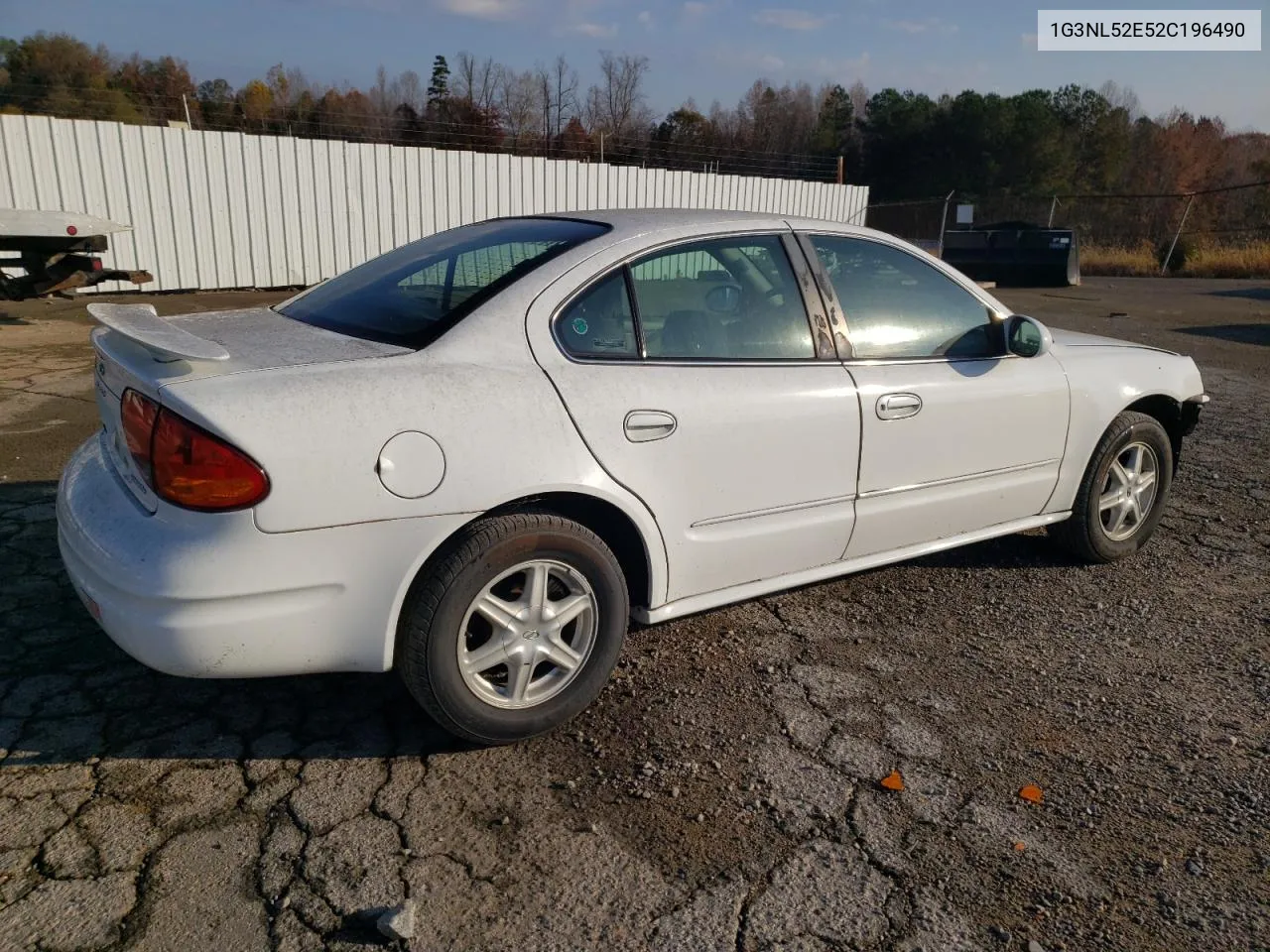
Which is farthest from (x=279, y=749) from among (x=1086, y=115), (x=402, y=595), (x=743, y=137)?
(x=1086, y=115)

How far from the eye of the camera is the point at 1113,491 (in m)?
4.40

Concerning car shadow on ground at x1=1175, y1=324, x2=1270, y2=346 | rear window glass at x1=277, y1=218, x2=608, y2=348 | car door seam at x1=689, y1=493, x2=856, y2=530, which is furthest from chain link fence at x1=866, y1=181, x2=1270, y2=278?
rear window glass at x1=277, y1=218, x2=608, y2=348

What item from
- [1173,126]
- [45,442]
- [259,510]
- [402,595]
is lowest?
[45,442]

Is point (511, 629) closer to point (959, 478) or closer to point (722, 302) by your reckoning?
point (722, 302)

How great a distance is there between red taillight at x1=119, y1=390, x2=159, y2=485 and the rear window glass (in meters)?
0.66

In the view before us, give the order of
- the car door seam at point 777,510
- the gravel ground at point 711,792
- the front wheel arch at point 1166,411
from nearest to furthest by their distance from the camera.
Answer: the gravel ground at point 711,792, the car door seam at point 777,510, the front wheel arch at point 1166,411

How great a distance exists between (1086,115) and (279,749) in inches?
2134

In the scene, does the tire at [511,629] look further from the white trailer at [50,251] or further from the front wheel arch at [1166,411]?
the white trailer at [50,251]

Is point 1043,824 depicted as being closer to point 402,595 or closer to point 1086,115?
point 402,595

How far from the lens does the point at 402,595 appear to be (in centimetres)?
258

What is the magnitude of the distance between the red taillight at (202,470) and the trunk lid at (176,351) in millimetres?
113

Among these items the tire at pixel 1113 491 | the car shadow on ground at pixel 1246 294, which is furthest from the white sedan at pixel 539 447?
the car shadow on ground at pixel 1246 294

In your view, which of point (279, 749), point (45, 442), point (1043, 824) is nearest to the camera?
point (1043, 824)

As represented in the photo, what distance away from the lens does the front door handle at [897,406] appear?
3439mm
